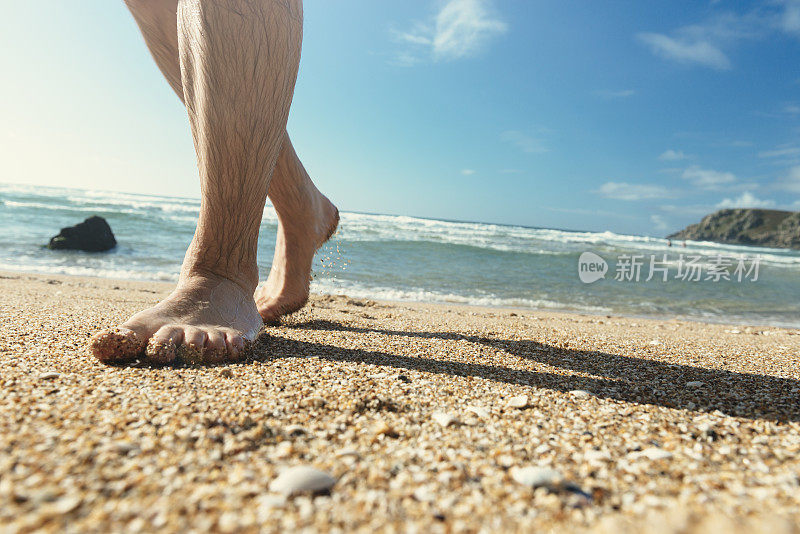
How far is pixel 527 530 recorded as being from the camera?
0.56m

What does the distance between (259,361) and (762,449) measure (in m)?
1.26

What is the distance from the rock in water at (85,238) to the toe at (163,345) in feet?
29.1

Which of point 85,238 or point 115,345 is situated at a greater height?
point 115,345

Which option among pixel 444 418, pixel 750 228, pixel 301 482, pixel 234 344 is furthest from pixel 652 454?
pixel 750 228

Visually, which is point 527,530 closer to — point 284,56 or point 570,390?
point 570,390

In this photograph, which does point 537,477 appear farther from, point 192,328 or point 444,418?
point 192,328

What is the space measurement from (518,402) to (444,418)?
236 millimetres

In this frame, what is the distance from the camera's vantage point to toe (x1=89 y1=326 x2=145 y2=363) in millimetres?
1150

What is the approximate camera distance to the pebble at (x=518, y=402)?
3.39 feet

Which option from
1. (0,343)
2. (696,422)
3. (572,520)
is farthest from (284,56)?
(696,422)

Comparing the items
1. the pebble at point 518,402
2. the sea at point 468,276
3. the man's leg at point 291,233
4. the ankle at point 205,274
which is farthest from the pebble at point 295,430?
the sea at point 468,276

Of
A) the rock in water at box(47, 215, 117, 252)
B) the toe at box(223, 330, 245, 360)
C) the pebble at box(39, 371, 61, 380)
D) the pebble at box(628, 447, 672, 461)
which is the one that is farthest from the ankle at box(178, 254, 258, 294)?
the rock in water at box(47, 215, 117, 252)

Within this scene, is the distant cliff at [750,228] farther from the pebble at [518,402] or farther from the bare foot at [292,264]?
the pebble at [518,402]

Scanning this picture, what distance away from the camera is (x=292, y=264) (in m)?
2.19
